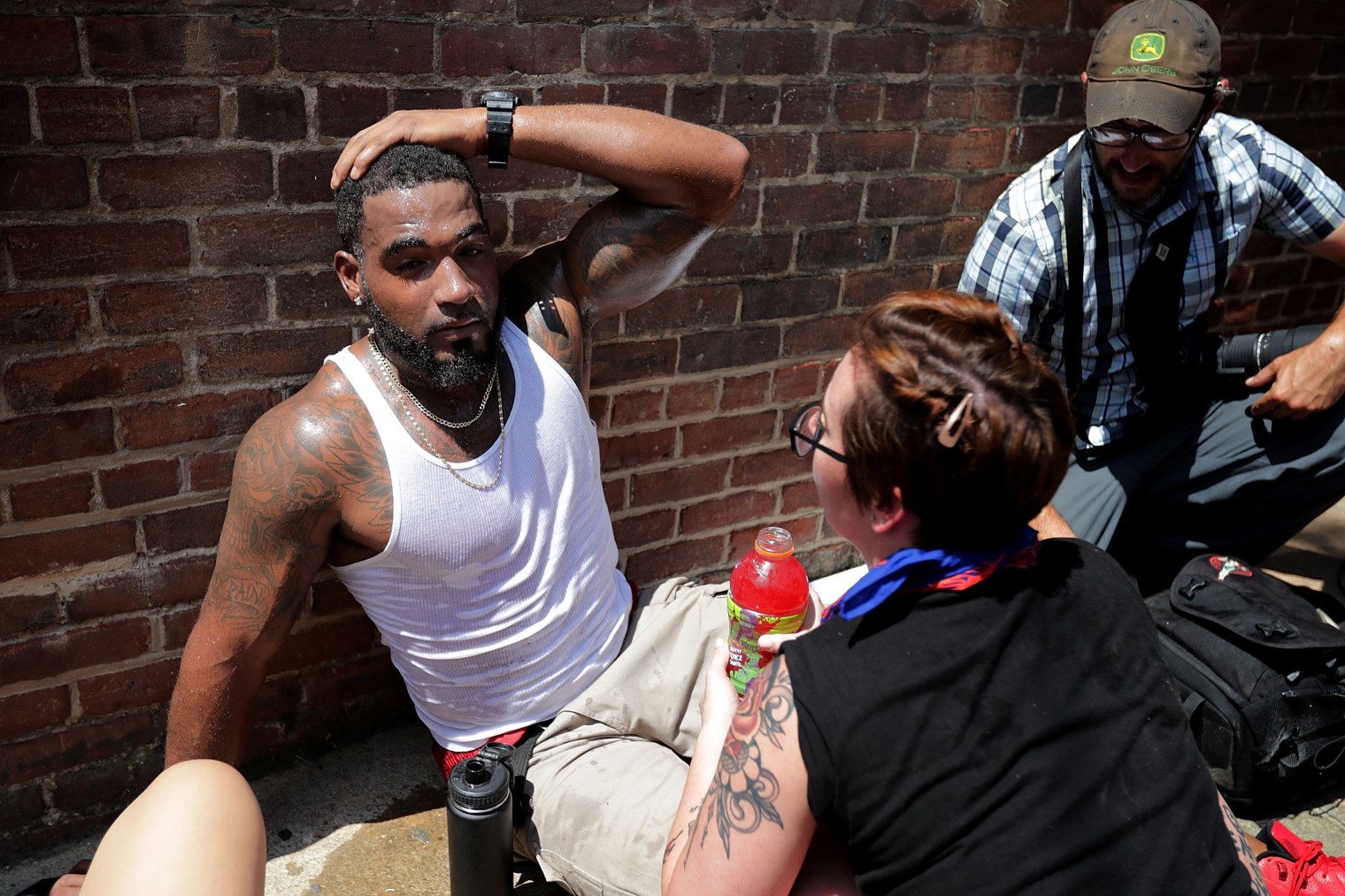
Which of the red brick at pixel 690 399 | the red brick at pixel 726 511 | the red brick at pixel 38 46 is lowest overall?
the red brick at pixel 726 511

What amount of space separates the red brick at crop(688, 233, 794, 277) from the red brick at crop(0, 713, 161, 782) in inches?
72.9

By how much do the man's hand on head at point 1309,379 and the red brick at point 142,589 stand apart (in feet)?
10.3

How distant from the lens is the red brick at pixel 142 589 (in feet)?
8.04

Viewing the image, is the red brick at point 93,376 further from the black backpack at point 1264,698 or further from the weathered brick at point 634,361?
the black backpack at point 1264,698

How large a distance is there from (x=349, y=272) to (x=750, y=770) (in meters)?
1.48

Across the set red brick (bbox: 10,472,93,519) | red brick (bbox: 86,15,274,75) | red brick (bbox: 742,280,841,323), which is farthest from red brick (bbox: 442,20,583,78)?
red brick (bbox: 10,472,93,519)

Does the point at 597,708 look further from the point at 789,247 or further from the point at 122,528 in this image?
the point at 789,247

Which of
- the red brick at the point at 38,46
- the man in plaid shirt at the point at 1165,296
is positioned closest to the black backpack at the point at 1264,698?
the man in plaid shirt at the point at 1165,296

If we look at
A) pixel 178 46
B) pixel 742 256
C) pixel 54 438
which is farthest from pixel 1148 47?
pixel 54 438

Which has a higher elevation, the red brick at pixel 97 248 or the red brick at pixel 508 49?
the red brick at pixel 508 49

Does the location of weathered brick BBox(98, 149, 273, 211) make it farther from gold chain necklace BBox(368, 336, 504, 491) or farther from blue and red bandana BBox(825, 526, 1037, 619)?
blue and red bandana BBox(825, 526, 1037, 619)

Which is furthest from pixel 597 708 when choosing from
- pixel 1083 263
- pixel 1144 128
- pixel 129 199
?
pixel 1144 128

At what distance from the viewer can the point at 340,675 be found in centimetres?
293

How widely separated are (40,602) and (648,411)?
1.61 m
